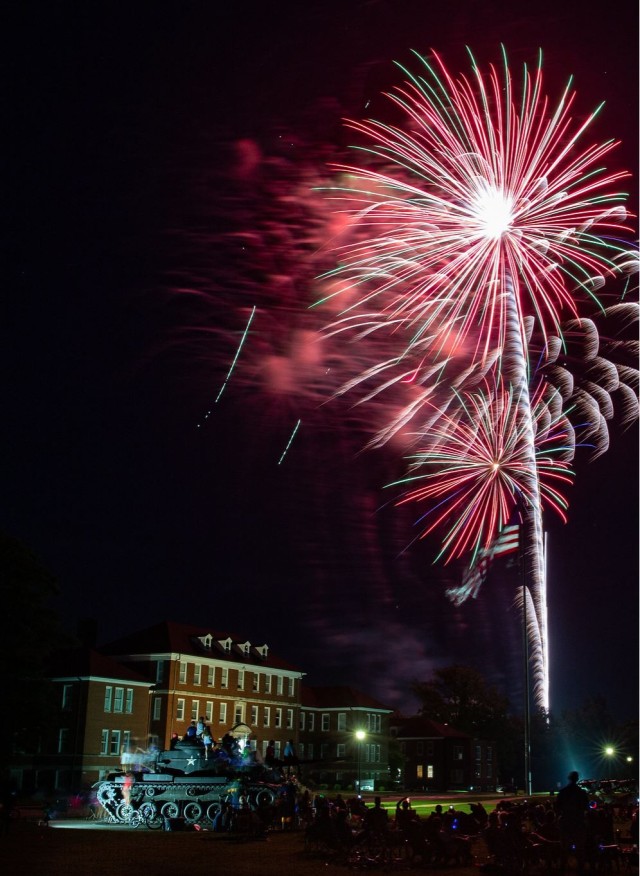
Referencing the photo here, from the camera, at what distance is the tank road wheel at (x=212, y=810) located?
93.2 feet

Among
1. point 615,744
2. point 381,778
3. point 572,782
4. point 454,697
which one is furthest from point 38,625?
point 615,744

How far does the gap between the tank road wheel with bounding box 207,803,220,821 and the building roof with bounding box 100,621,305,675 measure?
36713 millimetres

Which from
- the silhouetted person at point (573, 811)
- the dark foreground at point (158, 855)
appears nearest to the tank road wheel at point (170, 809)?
the dark foreground at point (158, 855)

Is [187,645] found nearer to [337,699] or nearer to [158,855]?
[337,699]

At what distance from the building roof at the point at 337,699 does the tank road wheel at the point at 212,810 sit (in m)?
54.3

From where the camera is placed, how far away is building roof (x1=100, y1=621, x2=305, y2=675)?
65.9 metres

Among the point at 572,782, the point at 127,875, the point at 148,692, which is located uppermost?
the point at 148,692

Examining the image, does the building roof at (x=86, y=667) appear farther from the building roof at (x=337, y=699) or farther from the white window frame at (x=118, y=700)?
the building roof at (x=337, y=699)

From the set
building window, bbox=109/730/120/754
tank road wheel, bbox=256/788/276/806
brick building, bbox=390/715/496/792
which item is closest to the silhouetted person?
tank road wheel, bbox=256/788/276/806

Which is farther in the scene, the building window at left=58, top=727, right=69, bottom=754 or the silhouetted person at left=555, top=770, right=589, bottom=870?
the building window at left=58, top=727, right=69, bottom=754

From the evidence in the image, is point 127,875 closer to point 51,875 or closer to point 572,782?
point 51,875

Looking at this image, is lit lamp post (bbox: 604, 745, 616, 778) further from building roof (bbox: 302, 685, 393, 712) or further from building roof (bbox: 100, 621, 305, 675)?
building roof (bbox: 100, 621, 305, 675)

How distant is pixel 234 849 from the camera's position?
2170 centimetres

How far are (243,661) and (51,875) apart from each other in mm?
56401
